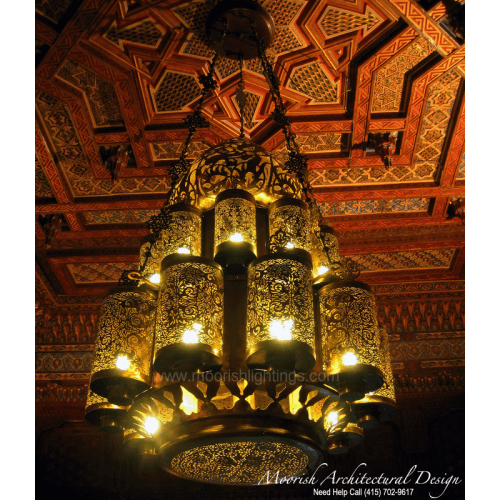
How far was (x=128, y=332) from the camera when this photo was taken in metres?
1.91

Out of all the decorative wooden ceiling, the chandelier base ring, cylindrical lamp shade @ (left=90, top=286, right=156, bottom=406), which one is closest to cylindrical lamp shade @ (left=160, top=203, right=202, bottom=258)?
cylindrical lamp shade @ (left=90, top=286, right=156, bottom=406)

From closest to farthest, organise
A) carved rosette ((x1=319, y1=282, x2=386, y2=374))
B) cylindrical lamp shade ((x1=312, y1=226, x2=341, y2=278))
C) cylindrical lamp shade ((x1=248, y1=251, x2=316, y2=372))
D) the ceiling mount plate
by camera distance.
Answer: cylindrical lamp shade ((x1=248, y1=251, x2=316, y2=372)), carved rosette ((x1=319, y1=282, x2=386, y2=374)), cylindrical lamp shade ((x1=312, y1=226, x2=341, y2=278)), the ceiling mount plate

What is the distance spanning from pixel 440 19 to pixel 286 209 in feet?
5.85

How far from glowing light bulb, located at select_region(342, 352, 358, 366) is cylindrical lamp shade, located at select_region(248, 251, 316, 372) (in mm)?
141

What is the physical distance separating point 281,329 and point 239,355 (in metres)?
0.26

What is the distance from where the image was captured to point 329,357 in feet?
5.86

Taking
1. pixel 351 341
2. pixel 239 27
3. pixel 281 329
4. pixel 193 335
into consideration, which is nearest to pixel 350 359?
pixel 351 341

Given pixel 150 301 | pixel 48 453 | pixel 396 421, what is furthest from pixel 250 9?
pixel 48 453

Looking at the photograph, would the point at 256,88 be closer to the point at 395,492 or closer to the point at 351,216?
the point at 351,216

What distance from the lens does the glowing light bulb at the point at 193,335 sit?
1.65 meters

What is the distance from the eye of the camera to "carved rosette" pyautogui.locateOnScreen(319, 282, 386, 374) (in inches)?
69.1

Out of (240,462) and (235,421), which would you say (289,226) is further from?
(240,462)

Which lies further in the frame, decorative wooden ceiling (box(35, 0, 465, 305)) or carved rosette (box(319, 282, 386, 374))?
decorative wooden ceiling (box(35, 0, 465, 305))

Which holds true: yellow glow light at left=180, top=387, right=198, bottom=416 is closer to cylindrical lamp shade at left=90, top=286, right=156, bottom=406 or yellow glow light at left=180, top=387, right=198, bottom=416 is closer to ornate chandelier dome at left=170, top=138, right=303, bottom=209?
cylindrical lamp shade at left=90, top=286, right=156, bottom=406
